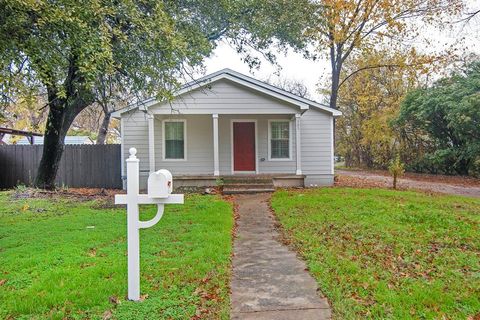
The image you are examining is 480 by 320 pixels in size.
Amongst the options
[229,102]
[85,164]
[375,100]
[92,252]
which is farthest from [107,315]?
[375,100]

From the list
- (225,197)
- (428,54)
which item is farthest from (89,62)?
(428,54)

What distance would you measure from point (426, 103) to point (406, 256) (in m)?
15.6

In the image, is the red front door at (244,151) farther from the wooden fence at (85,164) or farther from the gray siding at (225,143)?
the wooden fence at (85,164)

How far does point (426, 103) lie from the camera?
18.2 m

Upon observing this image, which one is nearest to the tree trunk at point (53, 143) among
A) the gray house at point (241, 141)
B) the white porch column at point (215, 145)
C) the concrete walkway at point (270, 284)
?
the gray house at point (241, 141)

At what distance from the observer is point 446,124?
1878cm

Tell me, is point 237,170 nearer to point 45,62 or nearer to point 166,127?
point 166,127

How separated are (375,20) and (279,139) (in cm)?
945

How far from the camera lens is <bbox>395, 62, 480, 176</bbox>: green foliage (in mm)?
A: 15945

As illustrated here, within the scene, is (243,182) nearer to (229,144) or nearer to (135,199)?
(229,144)

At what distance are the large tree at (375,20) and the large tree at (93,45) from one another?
8.86m

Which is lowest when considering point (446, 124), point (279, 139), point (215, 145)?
point (215, 145)

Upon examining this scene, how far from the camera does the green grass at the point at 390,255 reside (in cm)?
343

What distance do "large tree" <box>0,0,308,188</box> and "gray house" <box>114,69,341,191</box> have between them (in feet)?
9.84
